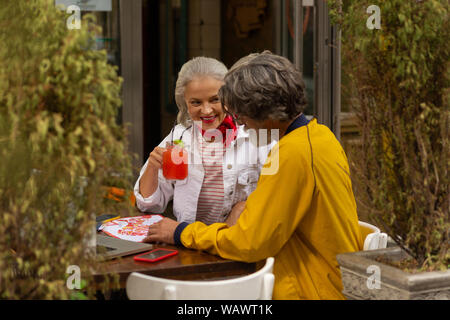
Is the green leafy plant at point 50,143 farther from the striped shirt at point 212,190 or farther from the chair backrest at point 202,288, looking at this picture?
the striped shirt at point 212,190

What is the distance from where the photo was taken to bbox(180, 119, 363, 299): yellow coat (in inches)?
74.4

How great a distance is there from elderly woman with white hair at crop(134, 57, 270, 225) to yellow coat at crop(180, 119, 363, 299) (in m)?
0.50

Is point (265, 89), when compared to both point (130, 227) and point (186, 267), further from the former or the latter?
point (130, 227)

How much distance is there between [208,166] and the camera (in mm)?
2619

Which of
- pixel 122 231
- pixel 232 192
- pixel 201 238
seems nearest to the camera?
pixel 201 238

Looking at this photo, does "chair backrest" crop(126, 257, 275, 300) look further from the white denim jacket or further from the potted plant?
the white denim jacket

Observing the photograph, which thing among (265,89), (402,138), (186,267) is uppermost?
(265,89)

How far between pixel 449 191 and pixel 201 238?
0.80 meters

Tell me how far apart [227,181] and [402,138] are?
38.9 inches

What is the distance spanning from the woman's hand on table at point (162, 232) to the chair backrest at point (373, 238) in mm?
665

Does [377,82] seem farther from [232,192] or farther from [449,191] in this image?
[232,192]

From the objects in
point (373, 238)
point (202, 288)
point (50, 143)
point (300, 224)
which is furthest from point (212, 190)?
point (50, 143)

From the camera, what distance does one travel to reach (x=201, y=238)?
203cm

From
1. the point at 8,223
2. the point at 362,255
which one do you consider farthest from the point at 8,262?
the point at 362,255
